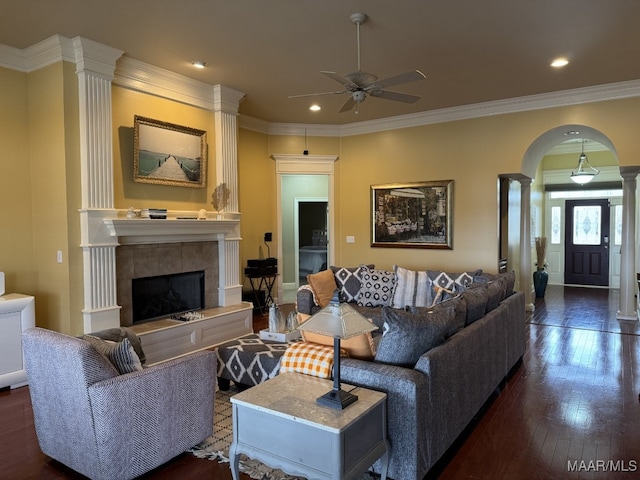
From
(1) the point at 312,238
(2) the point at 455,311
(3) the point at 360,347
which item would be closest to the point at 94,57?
(3) the point at 360,347

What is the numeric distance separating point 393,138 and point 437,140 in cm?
78

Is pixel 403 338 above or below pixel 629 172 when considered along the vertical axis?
below

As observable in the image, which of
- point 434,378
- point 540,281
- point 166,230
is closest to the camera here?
point 434,378

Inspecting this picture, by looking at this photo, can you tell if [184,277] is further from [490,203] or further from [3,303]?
[490,203]

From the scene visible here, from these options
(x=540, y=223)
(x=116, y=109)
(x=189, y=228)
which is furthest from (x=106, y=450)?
(x=540, y=223)

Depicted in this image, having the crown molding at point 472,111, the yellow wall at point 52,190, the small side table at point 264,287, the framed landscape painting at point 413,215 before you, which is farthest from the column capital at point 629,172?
the yellow wall at point 52,190

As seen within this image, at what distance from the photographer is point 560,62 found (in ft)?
15.7

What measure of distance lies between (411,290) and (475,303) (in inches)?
76.4

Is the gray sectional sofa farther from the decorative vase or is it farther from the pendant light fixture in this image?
the pendant light fixture

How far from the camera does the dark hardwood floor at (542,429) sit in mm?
2604

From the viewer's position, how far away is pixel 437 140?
22.8ft

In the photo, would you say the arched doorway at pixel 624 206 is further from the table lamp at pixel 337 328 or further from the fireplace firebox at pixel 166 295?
the table lamp at pixel 337 328

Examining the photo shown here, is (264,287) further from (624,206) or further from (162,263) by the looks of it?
(624,206)

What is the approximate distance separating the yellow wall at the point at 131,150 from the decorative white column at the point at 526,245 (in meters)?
5.18
